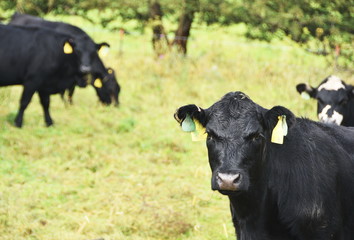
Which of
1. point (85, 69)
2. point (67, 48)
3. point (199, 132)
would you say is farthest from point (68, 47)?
point (199, 132)

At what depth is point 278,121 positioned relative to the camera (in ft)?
13.6

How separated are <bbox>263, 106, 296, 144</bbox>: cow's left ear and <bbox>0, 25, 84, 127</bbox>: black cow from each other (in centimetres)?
650

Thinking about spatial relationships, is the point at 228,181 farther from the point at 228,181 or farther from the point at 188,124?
the point at 188,124

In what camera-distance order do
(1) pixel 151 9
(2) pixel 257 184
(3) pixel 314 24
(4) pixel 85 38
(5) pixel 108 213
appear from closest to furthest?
(2) pixel 257 184 → (5) pixel 108 213 → (4) pixel 85 38 → (3) pixel 314 24 → (1) pixel 151 9

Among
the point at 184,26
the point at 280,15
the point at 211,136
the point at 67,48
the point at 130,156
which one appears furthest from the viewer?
the point at 184,26

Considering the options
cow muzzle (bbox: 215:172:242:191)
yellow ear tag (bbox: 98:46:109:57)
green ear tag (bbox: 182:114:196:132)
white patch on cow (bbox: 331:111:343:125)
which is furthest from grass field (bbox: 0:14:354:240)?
cow muzzle (bbox: 215:172:242:191)

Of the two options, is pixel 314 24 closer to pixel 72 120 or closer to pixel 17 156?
pixel 72 120

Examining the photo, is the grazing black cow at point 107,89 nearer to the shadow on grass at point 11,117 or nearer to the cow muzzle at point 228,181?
the shadow on grass at point 11,117

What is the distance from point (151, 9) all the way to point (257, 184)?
12422mm

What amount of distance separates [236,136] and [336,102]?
4155mm

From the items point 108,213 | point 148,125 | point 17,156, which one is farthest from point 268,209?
point 148,125

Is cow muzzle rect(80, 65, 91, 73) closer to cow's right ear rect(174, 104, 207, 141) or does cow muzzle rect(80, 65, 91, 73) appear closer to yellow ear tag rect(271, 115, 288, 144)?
cow's right ear rect(174, 104, 207, 141)

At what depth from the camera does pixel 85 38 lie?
11.4m

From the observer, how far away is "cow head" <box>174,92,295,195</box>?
3885 millimetres
